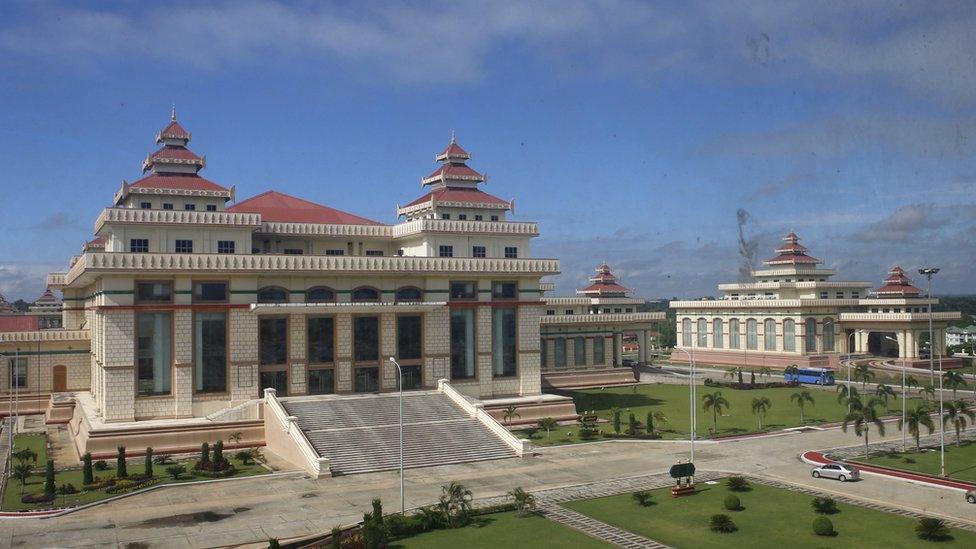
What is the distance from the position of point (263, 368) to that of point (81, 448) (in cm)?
1135

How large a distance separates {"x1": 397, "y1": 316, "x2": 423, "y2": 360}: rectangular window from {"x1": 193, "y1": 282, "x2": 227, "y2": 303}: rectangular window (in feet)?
38.6

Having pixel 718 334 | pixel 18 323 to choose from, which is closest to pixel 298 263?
pixel 18 323

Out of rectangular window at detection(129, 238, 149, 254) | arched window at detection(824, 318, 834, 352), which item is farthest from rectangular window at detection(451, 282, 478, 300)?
arched window at detection(824, 318, 834, 352)

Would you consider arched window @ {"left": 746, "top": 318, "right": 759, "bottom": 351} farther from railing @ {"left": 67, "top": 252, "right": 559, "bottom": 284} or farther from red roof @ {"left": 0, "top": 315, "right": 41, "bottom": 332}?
red roof @ {"left": 0, "top": 315, "right": 41, "bottom": 332}

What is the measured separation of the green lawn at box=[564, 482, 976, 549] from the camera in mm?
31234

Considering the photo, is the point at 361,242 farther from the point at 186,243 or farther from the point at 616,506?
the point at 616,506

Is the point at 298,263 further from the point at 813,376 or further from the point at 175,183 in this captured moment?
the point at 813,376

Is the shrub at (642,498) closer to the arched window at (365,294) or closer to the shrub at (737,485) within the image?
the shrub at (737,485)

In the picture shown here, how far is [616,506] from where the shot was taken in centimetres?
3703

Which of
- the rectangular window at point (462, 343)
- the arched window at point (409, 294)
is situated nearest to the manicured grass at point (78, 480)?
the arched window at point (409, 294)

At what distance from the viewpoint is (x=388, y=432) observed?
50.3m

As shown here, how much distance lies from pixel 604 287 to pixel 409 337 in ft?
159

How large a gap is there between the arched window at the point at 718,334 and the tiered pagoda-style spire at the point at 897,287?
62.1 feet

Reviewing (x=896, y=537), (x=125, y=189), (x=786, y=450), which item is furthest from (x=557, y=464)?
(x=125, y=189)
